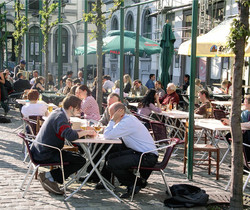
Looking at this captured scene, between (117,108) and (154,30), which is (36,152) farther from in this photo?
(154,30)

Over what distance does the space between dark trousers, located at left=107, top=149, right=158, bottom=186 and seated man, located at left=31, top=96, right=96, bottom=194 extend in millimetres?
463

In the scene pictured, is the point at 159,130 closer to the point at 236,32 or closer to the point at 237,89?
the point at 237,89

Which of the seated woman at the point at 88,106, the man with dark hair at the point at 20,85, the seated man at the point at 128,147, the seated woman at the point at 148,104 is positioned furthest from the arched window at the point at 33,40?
the seated man at the point at 128,147

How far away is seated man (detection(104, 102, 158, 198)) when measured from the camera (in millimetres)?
7035

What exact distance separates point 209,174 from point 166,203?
2235mm

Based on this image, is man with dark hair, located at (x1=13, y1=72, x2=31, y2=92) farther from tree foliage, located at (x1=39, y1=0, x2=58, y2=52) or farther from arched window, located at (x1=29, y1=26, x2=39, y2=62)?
arched window, located at (x1=29, y1=26, x2=39, y2=62)

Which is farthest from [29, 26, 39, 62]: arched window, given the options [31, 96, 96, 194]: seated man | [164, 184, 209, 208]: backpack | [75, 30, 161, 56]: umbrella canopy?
[164, 184, 209, 208]: backpack

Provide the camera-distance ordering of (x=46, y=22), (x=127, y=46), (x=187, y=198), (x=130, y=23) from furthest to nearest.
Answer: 1. (x=130, y=23)
2. (x=46, y=22)
3. (x=127, y=46)
4. (x=187, y=198)

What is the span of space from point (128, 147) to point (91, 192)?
0.86 metres

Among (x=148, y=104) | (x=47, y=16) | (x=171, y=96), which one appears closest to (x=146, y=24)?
(x=47, y=16)

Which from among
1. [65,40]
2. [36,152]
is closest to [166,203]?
[36,152]

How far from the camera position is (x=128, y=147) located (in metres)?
7.28

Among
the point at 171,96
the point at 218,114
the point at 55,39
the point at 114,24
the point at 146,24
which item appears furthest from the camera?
the point at 55,39

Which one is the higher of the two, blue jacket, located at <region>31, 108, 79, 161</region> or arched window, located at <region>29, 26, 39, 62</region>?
arched window, located at <region>29, 26, 39, 62</region>
